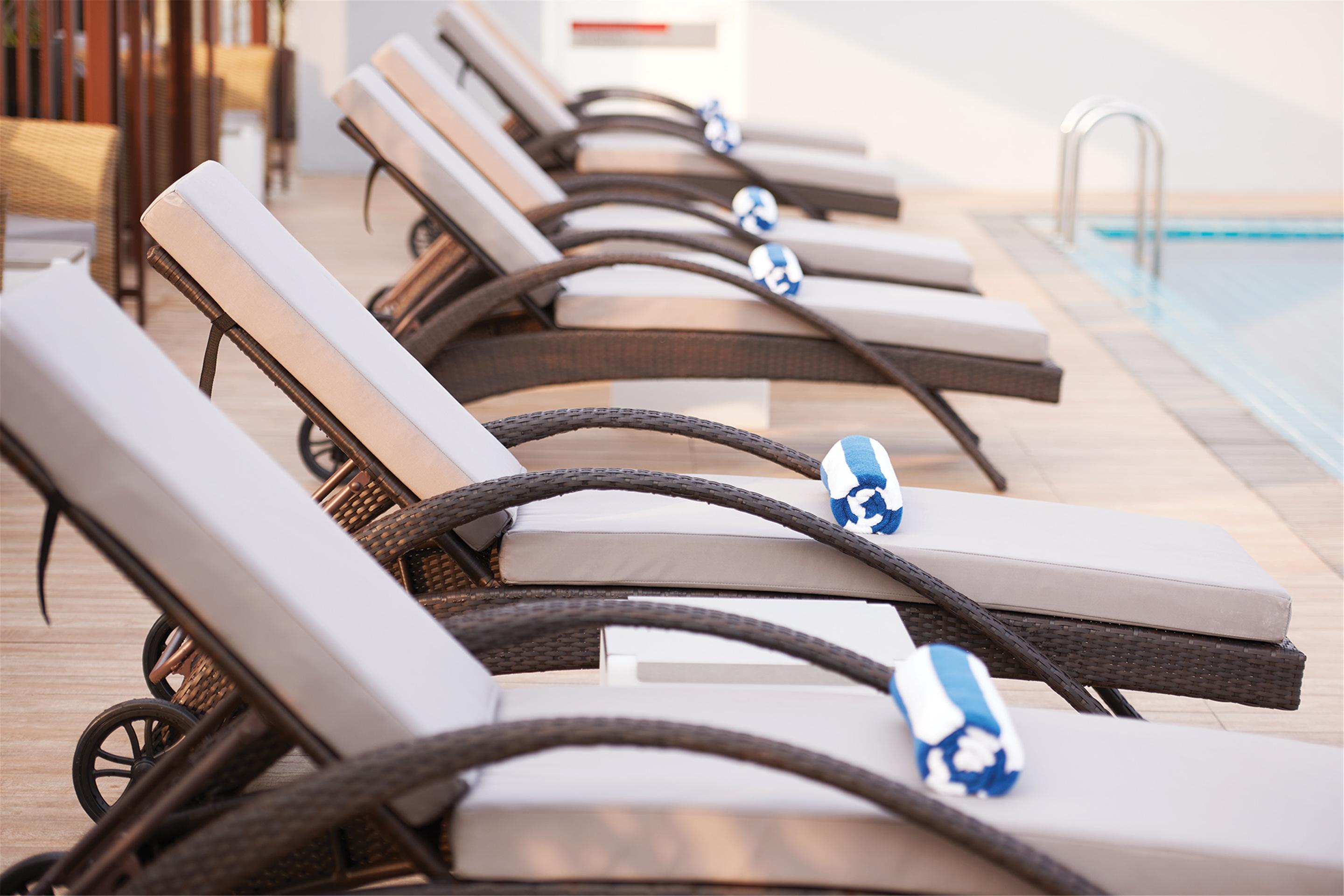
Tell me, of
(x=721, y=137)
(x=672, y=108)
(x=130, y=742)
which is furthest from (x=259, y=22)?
(x=130, y=742)

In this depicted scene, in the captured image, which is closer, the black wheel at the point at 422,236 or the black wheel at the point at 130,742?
the black wheel at the point at 130,742

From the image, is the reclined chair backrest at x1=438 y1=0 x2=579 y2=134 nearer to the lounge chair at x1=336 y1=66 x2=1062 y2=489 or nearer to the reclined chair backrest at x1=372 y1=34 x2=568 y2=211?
the reclined chair backrest at x1=372 y1=34 x2=568 y2=211

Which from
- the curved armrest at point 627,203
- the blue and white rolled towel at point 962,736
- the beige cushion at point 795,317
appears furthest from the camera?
the curved armrest at point 627,203

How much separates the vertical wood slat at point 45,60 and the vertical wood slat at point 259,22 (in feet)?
12.3

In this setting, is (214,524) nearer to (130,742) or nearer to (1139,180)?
(130,742)

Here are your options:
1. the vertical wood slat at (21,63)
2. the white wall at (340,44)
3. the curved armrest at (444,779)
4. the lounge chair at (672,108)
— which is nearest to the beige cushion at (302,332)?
the curved armrest at (444,779)

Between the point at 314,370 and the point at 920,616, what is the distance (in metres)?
0.97

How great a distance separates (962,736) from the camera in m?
1.39

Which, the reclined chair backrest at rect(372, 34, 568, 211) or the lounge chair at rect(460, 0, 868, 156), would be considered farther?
the lounge chair at rect(460, 0, 868, 156)

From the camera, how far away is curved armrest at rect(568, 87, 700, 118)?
566cm

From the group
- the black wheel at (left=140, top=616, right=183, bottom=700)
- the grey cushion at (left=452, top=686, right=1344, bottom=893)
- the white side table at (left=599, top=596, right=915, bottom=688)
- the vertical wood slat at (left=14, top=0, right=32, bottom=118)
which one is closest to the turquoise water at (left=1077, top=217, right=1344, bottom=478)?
the white side table at (left=599, top=596, right=915, bottom=688)

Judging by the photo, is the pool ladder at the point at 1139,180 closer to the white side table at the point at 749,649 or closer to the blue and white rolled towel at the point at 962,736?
the white side table at the point at 749,649

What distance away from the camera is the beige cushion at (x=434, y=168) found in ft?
10.4

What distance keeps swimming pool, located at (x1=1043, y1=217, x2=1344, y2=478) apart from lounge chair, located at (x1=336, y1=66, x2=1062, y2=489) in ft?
4.01
